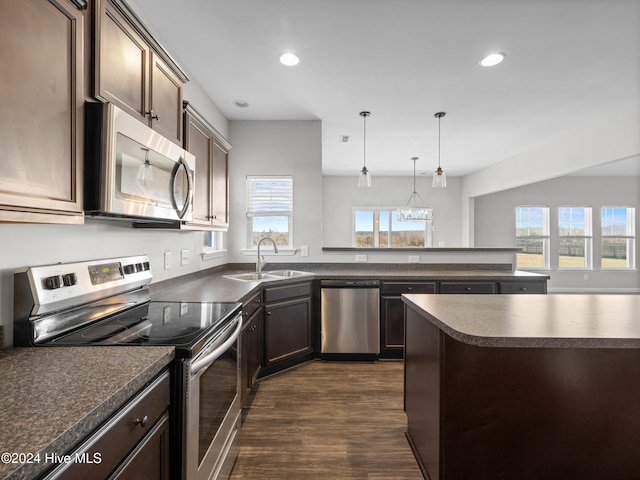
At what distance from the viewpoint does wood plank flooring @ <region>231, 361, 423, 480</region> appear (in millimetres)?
1781

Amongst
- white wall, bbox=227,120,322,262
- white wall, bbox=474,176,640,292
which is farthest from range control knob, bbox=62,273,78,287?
white wall, bbox=474,176,640,292

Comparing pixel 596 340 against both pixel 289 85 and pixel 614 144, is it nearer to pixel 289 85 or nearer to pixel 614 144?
pixel 289 85

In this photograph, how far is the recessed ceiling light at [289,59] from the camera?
8.11 ft

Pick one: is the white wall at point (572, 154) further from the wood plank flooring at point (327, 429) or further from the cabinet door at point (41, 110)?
the cabinet door at point (41, 110)

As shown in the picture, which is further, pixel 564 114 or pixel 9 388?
pixel 564 114

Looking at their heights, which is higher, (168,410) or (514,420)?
(168,410)

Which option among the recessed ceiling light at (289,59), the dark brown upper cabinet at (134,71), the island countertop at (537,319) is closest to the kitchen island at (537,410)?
the island countertop at (537,319)

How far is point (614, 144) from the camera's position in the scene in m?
3.70

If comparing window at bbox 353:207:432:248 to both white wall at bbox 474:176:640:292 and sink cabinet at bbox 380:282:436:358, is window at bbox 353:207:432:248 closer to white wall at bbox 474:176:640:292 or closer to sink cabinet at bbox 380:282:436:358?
white wall at bbox 474:176:640:292

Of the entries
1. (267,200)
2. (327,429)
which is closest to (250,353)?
(327,429)

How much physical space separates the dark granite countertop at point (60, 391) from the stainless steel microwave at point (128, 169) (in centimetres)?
51

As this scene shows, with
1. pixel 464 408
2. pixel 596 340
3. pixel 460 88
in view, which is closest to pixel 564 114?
pixel 460 88

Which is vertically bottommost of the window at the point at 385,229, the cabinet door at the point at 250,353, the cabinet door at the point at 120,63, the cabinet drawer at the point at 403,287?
the cabinet door at the point at 250,353

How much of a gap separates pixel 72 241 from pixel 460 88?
10.6 ft
